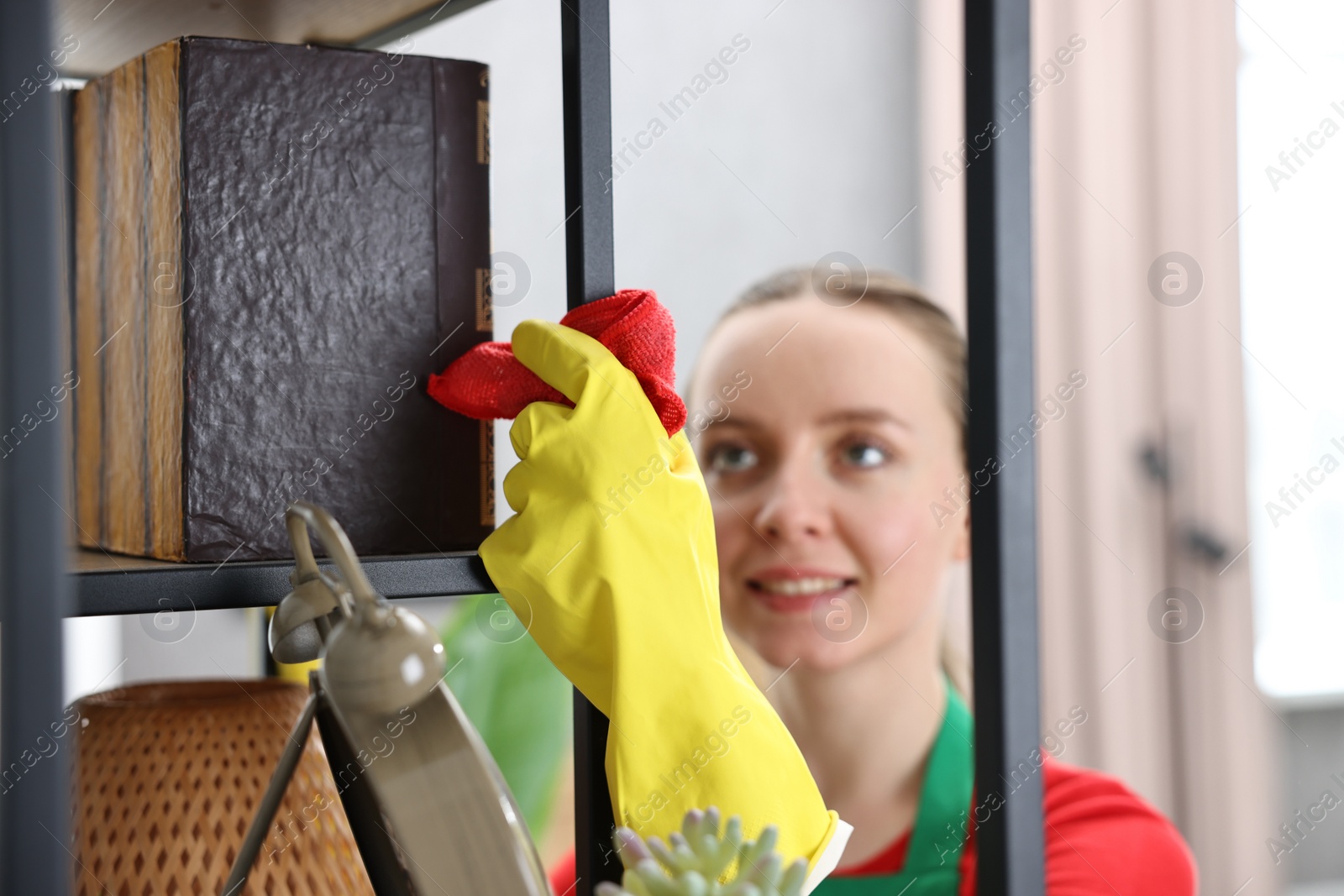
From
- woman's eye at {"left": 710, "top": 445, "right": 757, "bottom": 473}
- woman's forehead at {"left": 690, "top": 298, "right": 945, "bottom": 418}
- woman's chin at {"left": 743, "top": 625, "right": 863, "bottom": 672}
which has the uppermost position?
woman's forehead at {"left": 690, "top": 298, "right": 945, "bottom": 418}

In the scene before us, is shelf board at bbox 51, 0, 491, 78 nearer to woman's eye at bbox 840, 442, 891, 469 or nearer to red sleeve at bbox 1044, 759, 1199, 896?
woman's eye at bbox 840, 442, 891, 469

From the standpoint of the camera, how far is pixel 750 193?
1.65 m

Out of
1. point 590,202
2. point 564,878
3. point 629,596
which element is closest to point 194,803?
point 629,596

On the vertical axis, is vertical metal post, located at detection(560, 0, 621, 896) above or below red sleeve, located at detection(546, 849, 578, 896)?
above

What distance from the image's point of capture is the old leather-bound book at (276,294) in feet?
1.60

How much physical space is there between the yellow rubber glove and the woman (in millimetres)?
663

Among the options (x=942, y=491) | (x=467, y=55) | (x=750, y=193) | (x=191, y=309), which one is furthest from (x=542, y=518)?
(x=750, y=193)

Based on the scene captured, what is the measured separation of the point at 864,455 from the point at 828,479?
5 cm

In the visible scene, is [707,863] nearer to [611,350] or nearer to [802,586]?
[611,350]

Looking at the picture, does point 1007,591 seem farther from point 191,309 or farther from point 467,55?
point 467,55

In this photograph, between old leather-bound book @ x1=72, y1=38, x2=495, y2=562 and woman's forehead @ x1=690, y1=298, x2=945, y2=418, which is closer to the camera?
old leather-bound book @ x1=72, y1=38, x2=495, y2=562

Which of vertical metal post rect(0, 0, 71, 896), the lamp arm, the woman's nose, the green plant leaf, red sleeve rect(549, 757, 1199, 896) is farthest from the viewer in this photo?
the green plant leaf

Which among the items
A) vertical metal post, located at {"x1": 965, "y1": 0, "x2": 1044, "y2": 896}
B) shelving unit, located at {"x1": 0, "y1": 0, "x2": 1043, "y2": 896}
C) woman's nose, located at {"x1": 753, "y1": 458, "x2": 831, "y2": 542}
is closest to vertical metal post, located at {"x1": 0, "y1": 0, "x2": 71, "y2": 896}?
shelving unit, located at {"x1": 0, "y1": 0, "x2": 1043, "y2": 896}

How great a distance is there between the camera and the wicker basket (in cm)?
47
